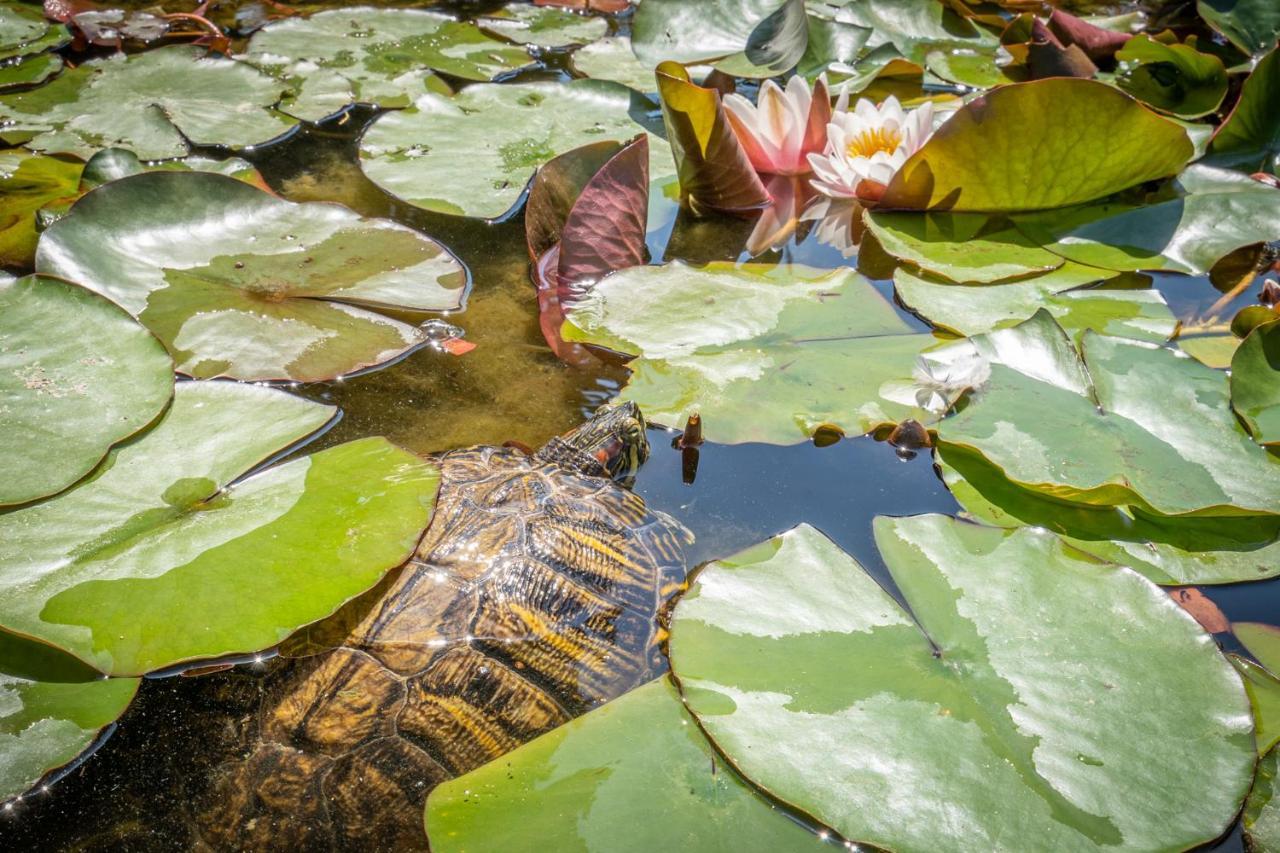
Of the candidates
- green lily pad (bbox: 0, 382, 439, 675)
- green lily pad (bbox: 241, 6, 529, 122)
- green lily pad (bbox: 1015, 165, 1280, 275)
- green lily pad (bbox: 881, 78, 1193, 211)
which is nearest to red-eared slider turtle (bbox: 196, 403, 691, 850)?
green lily pad (bbox: 0, 382, 439, 675)

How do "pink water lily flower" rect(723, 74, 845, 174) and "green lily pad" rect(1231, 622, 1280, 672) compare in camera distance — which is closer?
"green lily pad" rect(1231, 622, 1280, 672)

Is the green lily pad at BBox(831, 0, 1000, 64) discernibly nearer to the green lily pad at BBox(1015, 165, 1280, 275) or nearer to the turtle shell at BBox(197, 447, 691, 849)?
the green lily pad at BBox(1015, 165, 1280, 275)

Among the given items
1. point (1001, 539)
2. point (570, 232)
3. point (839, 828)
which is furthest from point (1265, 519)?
point (570, 232)

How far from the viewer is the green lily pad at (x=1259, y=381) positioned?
2.04 metres

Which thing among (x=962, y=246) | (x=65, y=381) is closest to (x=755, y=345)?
(x=962, y=246)

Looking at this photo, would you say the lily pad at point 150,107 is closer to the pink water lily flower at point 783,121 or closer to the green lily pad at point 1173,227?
the pink water lily flower at point 783,121

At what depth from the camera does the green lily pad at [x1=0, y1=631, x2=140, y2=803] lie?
142 centimetres

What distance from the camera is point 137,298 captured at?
233 centimetres

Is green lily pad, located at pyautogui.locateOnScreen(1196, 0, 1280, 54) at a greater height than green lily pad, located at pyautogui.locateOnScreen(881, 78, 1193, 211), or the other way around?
green lily pad, located at pyautogui.locateOnScreen(1196, 0, 1280, 54)

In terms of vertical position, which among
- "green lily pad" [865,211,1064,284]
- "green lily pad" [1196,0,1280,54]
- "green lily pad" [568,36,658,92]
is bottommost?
"green lily pad" [865,211,1064,284]

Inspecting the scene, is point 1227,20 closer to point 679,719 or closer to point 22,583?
point 679,719

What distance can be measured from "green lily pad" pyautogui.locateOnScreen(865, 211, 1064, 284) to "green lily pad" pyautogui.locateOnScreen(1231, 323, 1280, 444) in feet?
1.83

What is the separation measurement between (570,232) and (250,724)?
5.10ft

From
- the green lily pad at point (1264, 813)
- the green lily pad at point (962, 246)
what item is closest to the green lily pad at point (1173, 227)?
the green lily pad at point (962, 246)
